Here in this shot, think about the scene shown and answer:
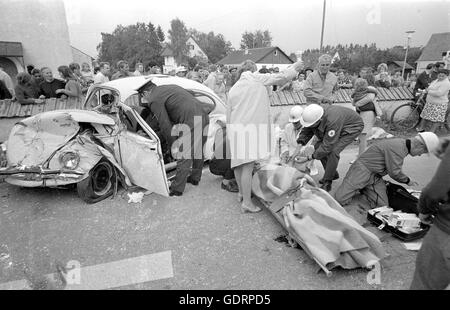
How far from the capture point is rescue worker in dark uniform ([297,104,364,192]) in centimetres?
382

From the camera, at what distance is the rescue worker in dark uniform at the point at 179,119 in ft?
13.3

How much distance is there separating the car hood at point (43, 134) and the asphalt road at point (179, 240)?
66 cm

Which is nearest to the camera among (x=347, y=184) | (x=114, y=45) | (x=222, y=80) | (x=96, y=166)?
(x=347, y=184)

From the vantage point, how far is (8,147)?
13.0 feet

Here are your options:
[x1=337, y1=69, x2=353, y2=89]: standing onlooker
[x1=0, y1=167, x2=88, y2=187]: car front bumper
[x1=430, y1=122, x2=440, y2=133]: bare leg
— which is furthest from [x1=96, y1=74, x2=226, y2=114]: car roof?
[x1=430, y1=122, x2=440, y2=133]: bare leg

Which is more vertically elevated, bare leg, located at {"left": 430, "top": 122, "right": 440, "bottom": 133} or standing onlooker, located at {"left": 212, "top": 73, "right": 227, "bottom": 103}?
standing onlooker, located at {"left": 212, "top": 73, "right": 227, "bottom": 103}

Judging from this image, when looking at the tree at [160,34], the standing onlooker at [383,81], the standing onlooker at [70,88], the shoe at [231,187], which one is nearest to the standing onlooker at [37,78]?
the standing onlooker at [70,88]

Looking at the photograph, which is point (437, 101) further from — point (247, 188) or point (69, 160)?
point (69, 160)

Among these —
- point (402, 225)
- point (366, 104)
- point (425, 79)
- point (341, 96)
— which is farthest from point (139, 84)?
point (425, 79)

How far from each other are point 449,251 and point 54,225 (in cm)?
373

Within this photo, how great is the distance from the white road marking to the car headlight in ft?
4.77

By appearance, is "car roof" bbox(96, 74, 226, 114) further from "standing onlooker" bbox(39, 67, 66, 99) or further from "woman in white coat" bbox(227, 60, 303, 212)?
"standing onlooker" bbox(39, 67, 66, 99)
